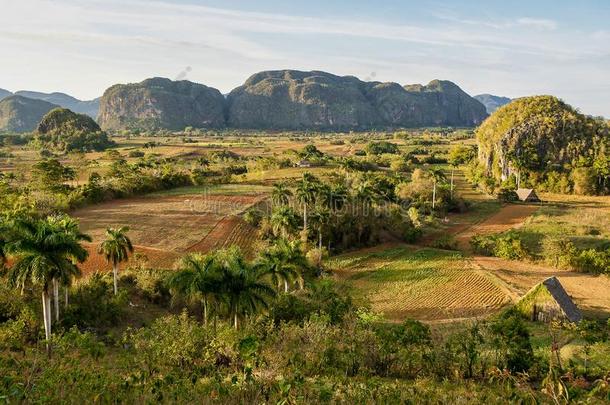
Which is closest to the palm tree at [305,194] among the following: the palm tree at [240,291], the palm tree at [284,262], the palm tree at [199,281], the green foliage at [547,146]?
the palm tree at [284,262]

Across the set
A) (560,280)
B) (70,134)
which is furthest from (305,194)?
(70,134)

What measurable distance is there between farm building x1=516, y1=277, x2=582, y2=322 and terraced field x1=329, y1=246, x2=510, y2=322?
2.37 m

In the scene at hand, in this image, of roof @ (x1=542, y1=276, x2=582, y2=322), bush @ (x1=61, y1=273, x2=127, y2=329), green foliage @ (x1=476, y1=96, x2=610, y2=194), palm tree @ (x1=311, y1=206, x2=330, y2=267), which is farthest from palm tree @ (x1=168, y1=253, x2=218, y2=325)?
green foliage @ (x1=476, y1=96, x2=610, y2=194)

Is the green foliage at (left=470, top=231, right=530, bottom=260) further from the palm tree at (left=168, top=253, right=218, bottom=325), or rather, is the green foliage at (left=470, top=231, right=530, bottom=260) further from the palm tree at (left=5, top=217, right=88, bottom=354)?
the palm tree at (left=5, top=217, right=88, bottom=354)

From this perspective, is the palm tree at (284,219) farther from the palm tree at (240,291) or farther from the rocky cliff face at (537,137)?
the rocky cliff face at (537,137)

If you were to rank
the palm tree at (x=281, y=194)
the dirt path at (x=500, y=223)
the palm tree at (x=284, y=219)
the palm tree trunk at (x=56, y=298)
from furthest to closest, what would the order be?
the dirt path at (x=500, y=223) < the palm tree at (x=281, y=194) < the palm tree at (x=284, y=219) < the palm tree trunk at (x=56, y=298)

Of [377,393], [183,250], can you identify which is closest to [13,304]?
[183,250]

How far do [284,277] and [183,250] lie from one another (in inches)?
600

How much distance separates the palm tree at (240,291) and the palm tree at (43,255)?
21.4ft

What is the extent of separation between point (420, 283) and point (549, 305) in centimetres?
963

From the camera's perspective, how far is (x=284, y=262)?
96.1 feet

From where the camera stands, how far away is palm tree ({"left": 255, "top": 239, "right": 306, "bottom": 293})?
93.2 feet

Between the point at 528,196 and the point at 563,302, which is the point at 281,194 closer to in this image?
the point at 563,302

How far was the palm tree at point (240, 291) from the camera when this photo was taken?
69.2 ft
